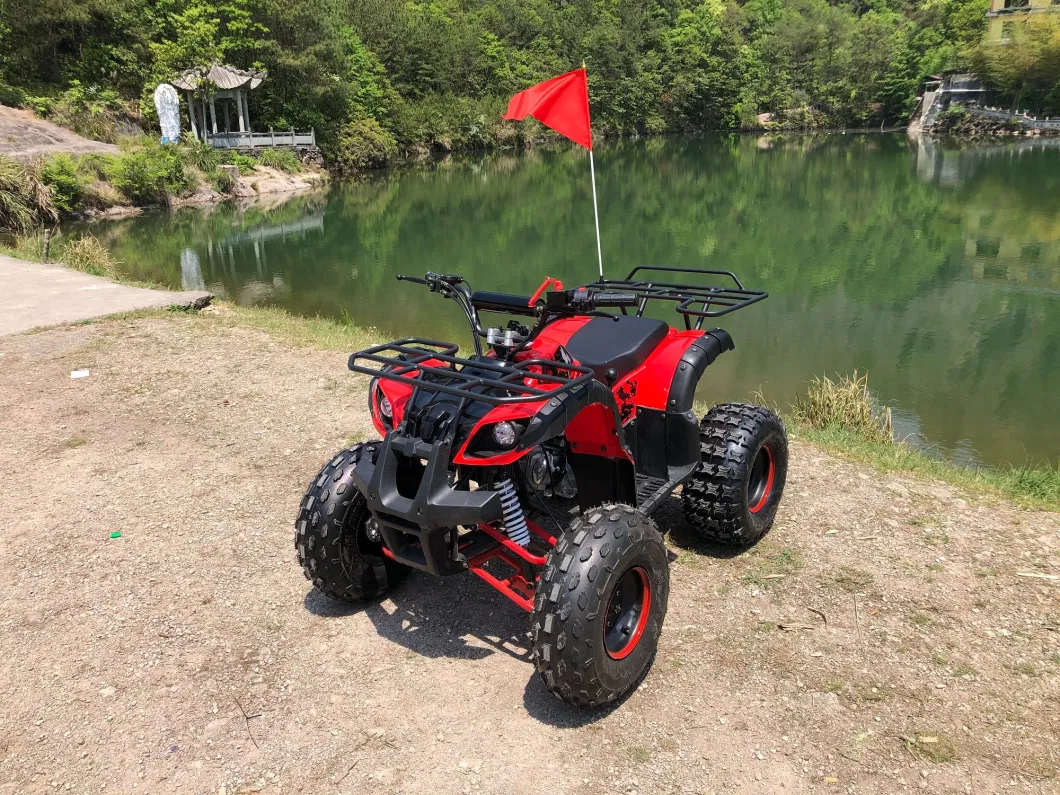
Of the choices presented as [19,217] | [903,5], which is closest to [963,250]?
[19,217]

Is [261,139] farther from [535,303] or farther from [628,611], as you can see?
[628,611]

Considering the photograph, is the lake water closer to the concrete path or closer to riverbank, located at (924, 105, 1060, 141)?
the concrete path

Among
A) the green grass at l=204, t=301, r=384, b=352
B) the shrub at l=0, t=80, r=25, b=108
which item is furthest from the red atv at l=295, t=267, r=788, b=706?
the shrub at l=0, t=80, r=25, b=108

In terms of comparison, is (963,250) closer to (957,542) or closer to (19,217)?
(957,542)

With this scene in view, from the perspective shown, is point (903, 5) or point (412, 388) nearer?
point (412, 388)

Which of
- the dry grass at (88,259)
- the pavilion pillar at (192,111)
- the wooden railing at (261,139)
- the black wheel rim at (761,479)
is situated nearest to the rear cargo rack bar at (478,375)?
the black wheel rim at (761,479)

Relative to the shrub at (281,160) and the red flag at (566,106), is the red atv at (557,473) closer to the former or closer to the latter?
the red flag at (566,106)

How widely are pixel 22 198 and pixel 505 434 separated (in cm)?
2140

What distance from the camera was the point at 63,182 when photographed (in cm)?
2139

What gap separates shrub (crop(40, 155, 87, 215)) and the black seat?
22483mm

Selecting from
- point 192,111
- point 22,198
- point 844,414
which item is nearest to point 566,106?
point 844,414

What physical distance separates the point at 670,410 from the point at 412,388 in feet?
4.23

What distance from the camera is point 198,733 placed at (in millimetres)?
2842

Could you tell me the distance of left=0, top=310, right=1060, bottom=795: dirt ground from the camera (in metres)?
2.66
